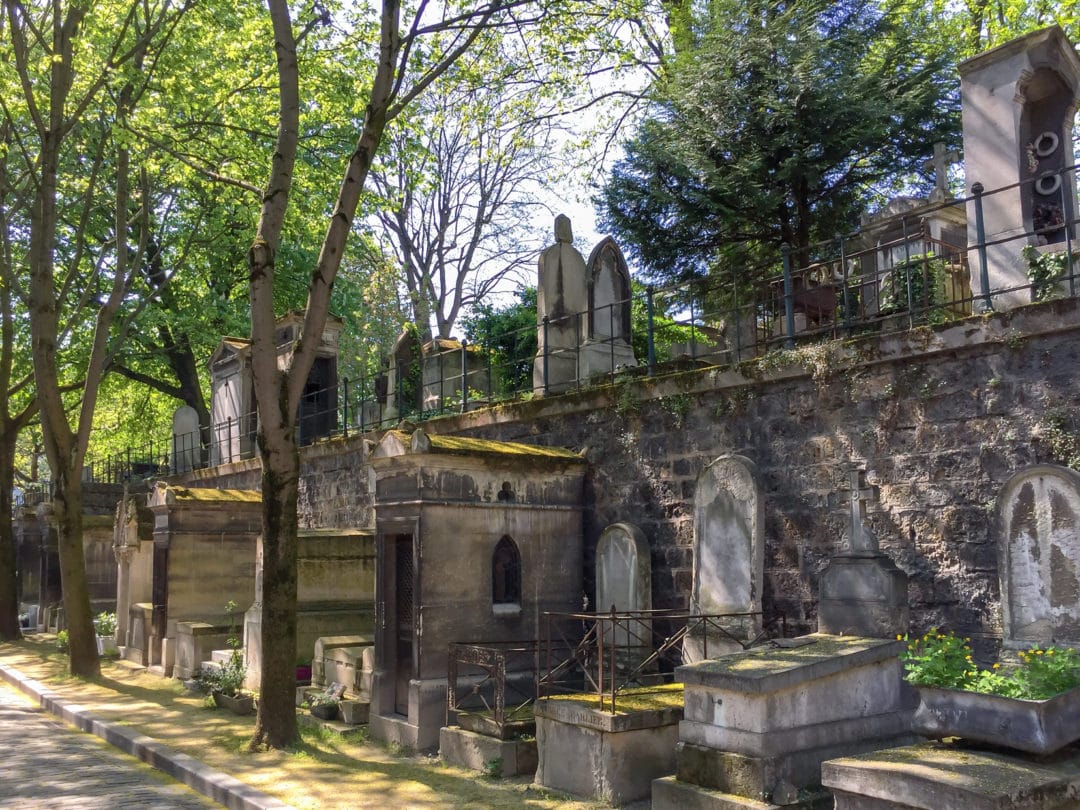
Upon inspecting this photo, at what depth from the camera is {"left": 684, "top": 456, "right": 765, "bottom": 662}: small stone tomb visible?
8.18 metres

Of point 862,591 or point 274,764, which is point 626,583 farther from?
point 274,764

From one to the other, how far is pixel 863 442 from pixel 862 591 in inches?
52.0

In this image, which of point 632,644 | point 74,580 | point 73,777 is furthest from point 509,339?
point 73,777

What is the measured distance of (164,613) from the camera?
15180mm

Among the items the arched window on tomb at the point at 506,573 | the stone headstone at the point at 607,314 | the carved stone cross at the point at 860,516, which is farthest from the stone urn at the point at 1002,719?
the stone headstone at the point at 607,314

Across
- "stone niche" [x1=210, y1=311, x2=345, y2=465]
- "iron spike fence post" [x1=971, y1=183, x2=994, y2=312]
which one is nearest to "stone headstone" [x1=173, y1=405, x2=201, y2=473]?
"stone niche" [x1=210, y1=311, x2=345, y2=465]

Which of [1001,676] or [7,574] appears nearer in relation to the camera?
[1001,676]

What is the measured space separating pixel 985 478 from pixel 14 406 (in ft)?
87.3

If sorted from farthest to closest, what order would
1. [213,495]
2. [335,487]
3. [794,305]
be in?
[335,487] < [213,495] < [794,305]

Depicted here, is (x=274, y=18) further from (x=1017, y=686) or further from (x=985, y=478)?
(x=1017, y=686)

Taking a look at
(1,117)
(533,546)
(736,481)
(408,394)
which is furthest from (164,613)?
(736,481)

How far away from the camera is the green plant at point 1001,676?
511 cm

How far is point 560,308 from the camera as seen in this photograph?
38.8 feet

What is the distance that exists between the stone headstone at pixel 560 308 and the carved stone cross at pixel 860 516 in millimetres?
4452
